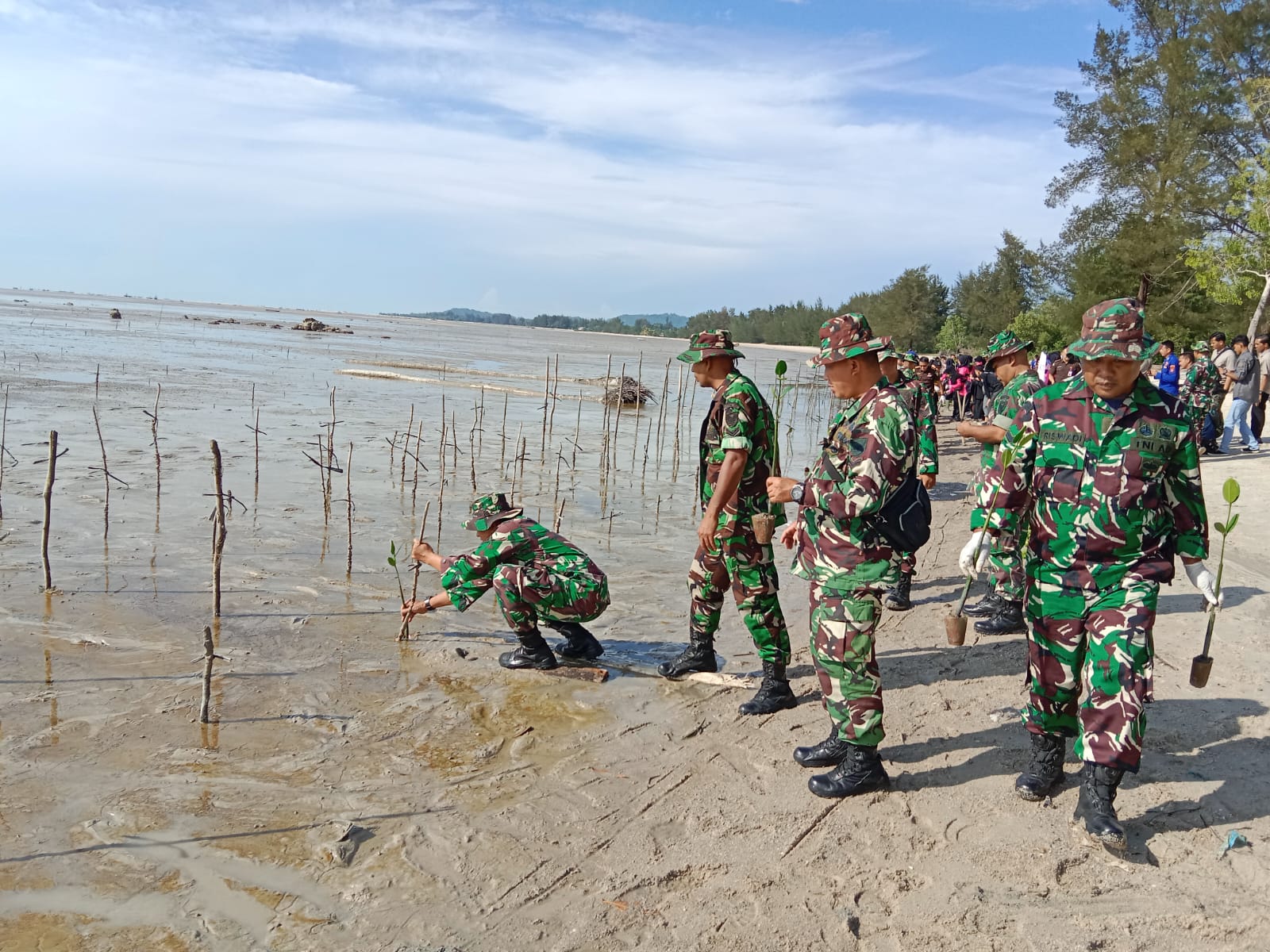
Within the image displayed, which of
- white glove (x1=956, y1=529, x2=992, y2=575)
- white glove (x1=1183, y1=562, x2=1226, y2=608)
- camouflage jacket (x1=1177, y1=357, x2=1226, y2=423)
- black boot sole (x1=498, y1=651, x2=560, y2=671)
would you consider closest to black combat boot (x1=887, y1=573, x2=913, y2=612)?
black boot sole (x1=498, y1=651, x2=560, y2=671)

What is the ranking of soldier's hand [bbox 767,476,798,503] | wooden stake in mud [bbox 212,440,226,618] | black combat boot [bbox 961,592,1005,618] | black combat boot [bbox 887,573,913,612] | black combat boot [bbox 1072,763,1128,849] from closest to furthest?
black combat boot [bbox 1072,763,1128,849]
soldier's hand [bbox 767,476,798,503]
wooden stake in mud [bbox 212,440,226,618]
black combat boot [bbox 961,592,1005,618]
black combat boot [bbox 887,573,913,612]

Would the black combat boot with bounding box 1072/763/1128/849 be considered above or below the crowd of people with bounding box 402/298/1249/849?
below

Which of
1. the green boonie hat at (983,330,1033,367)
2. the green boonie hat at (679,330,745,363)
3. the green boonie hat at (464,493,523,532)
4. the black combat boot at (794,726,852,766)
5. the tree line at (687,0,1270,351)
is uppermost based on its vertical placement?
the tree line at (687,0,1270,351)

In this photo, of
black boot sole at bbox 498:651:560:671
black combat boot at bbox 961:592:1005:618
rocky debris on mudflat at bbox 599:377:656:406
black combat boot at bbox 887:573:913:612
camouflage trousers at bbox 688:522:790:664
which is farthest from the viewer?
rocky debris on mudflat at bbox 599:377:656:406

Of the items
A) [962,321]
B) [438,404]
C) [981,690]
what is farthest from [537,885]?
[962,321]

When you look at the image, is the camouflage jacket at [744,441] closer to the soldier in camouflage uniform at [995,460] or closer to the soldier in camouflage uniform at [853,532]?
the soldier in camouflage uniform at [853,532]

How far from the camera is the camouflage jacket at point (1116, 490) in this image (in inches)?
124

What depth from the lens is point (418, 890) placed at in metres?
3.17

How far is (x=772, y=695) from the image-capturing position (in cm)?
468

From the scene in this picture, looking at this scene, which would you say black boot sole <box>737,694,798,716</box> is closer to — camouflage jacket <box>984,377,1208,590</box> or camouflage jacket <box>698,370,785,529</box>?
camouflage jacket <box>698,370,785,529</box>

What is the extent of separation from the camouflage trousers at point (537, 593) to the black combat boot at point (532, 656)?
0.07 m

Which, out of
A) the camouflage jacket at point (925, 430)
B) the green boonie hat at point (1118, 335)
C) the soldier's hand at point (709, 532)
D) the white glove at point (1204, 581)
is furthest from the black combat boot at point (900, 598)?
the green boonie hat at point (1118, 335)

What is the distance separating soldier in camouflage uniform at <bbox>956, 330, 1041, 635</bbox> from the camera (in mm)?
5582

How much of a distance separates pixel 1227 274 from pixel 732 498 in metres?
19.5
